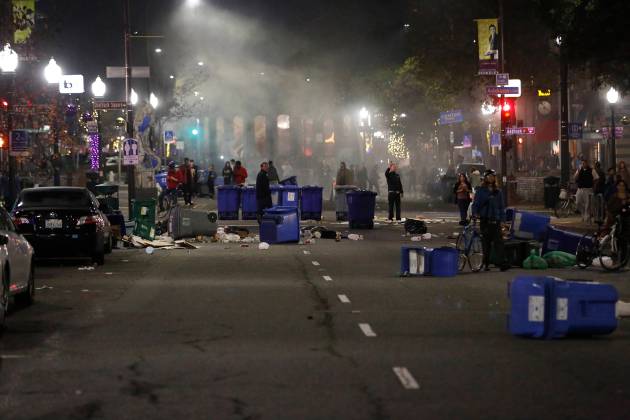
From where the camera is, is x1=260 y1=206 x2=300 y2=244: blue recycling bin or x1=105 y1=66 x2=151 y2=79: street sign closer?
x1=260 y1=206 x2=300 y2=244: blue recycling bin

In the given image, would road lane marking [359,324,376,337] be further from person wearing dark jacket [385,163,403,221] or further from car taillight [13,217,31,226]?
person wearing dark jacket [385,163,403,221]

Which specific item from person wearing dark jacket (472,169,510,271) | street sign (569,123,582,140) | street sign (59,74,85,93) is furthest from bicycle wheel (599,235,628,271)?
street sign (59,74,85,93)

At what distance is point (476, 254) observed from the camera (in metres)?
24.4

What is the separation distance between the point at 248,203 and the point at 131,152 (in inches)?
240

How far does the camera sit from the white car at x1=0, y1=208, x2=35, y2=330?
16141 mm

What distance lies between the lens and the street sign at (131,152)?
135ft

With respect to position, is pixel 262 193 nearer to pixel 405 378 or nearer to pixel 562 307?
pixel 562 307

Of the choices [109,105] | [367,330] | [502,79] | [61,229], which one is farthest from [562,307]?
[502,79]

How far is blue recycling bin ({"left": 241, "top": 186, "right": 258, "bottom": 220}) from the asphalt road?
23.3 m

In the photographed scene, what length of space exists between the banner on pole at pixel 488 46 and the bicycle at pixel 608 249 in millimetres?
23324

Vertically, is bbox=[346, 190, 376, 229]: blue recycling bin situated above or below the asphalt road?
above

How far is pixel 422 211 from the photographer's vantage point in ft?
175

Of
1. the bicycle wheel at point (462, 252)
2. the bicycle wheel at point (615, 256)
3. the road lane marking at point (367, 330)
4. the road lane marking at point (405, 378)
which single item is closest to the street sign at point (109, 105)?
the bicycle wheel at point (462, 252)

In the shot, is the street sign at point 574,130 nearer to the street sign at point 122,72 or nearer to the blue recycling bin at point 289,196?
the blue recycling bin at point 289,196
